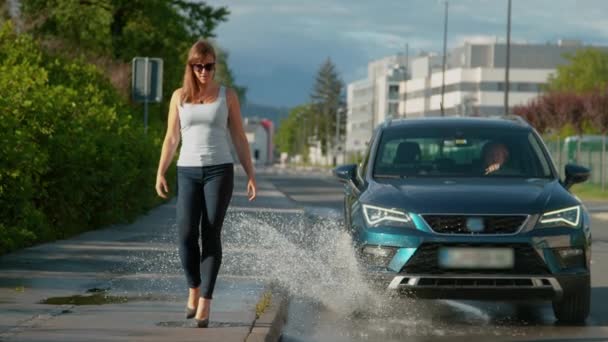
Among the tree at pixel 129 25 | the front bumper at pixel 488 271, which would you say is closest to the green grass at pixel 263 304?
the front bumper at pixel 488 271

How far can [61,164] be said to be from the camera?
17.0m

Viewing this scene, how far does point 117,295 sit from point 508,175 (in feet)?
10.9

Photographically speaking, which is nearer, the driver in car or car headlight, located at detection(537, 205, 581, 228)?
car headlight, located at detection(537, 205, 581, 228)

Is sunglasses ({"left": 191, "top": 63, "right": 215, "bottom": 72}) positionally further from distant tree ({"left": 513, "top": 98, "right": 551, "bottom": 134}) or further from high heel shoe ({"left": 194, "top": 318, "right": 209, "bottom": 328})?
distant tree ({"left": 513, "top": 98, "right": 551, "bottom": 134})

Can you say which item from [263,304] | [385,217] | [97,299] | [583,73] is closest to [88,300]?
[97,299]

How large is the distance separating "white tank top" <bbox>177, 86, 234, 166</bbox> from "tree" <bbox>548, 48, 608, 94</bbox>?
13241 centimetres

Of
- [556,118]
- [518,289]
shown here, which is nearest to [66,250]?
[518,289]

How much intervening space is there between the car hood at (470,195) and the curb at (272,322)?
1.03m

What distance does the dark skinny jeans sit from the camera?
29.3 ft

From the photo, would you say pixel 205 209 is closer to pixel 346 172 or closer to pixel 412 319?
pixel 412 319

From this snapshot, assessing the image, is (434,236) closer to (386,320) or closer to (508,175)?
(386,320)

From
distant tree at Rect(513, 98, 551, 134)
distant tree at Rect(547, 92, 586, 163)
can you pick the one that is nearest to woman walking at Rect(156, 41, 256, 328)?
distant tree at Rect(547, 92, 586, 163)

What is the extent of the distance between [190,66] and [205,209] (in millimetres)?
945

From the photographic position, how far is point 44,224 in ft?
50.9
